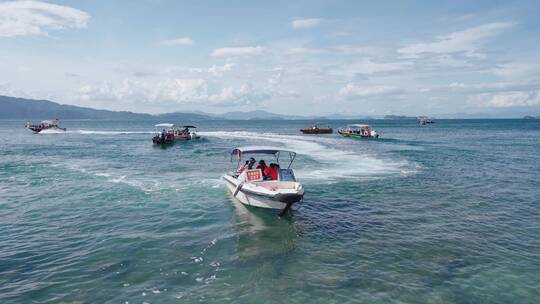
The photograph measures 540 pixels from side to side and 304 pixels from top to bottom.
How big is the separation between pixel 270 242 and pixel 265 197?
3.76 m

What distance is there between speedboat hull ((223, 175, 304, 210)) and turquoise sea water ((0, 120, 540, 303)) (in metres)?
0.75

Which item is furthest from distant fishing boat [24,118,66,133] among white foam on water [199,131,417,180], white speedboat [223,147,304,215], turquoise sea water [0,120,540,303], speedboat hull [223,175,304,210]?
speedboat hull [223,175,304,210]

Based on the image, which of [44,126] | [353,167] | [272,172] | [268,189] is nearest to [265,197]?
[268,189]

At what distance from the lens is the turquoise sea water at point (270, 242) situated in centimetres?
1318

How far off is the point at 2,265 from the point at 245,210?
12377mm

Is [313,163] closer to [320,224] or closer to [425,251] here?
[320,224]

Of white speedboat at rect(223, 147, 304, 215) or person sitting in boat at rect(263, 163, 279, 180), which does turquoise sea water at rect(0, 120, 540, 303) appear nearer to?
white speedboat at rect(223, 147, 304, 215)

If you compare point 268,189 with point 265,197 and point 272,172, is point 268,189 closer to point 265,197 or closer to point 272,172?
point 265,197

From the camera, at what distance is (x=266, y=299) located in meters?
12.5

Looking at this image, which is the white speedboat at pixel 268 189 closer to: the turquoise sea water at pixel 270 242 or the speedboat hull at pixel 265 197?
the speedboat hull at pixel 265 197

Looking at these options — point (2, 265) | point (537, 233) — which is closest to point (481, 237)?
point (537, 233)

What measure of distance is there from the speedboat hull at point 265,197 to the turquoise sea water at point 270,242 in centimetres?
75

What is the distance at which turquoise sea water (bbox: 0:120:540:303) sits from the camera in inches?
519

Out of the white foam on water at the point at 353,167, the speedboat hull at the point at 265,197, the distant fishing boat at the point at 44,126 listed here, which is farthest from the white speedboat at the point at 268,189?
the distant fishing boat at the point at 44,126
